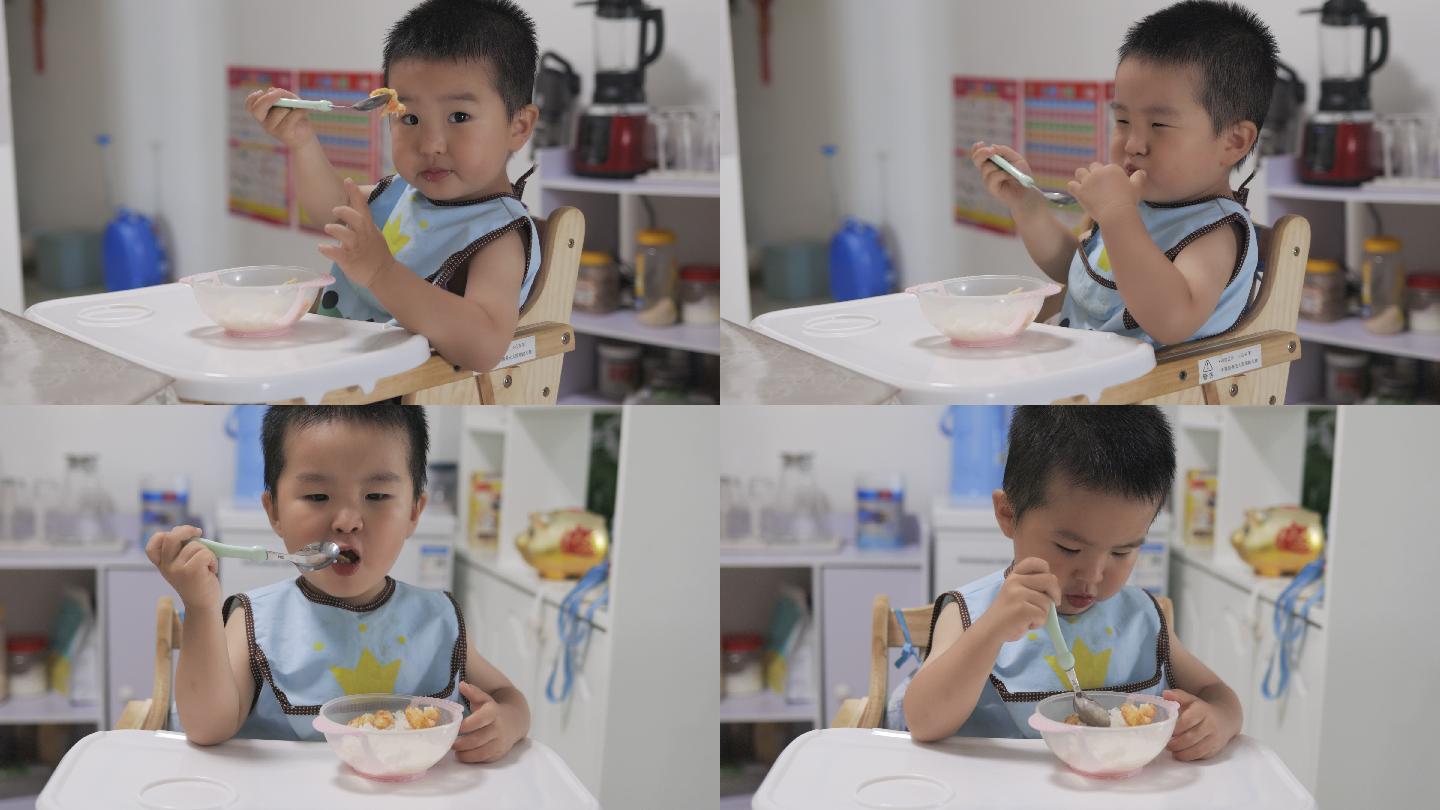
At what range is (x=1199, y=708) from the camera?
917mm

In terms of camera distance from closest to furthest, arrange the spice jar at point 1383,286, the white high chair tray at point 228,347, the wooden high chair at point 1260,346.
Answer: the white high chair tray at point 228,347 < the wooden high chair at point 1260,346 < the spice jar at point 1383,286

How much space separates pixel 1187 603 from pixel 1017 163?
0.38 meters

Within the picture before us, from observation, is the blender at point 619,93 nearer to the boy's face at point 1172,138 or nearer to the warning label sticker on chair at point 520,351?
the warning label sticker on chair at point 520,351

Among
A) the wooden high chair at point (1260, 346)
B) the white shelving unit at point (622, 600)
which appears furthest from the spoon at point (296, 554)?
the wooden high chair at point (1260, 346)

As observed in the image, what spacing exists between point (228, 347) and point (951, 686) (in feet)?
1.83

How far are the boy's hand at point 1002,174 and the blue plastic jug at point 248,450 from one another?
1.89 feet

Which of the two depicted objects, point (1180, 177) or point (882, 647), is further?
point (882, 647)

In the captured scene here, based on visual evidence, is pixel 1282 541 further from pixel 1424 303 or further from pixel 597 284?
pixel 597 284

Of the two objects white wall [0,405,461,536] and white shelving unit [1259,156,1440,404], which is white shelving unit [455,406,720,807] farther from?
white shelving unit [1259,156,1440,404]

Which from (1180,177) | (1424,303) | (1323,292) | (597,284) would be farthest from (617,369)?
(1424,303)

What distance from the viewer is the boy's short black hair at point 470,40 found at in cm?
91

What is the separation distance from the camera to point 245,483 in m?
0.98

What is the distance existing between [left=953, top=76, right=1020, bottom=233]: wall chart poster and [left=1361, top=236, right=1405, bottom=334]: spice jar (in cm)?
34

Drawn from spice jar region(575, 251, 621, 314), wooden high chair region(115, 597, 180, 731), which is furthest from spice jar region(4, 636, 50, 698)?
spice jar region(575, 251, 621, 314)
